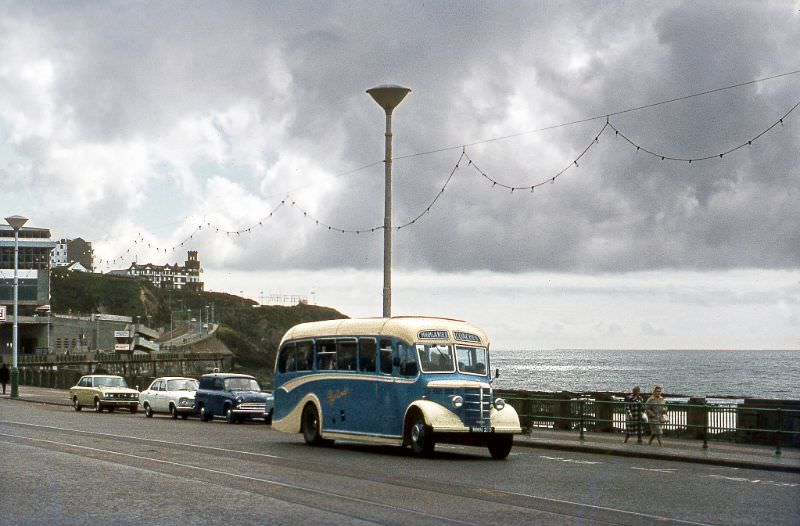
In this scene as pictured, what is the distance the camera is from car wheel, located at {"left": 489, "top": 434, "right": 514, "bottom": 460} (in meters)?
24.0

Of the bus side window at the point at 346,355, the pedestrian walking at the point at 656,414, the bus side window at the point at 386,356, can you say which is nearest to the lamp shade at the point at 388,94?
the bus side window at the point at 346,355

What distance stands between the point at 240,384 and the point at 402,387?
16.3 m

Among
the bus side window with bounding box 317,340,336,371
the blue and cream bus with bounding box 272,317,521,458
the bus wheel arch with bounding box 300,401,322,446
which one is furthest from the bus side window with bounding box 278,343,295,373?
the bus side window with bounding box 317,340,336,371

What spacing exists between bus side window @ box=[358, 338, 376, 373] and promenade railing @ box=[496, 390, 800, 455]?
→ 254 inches

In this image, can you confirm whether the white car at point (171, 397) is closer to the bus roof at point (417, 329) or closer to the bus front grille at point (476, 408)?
the bus roof at point (417, 329)

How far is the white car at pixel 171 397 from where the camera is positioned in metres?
41.8

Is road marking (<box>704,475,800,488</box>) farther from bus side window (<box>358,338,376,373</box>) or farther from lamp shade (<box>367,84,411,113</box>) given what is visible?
lamp shade (<box>367,84,411,113</box>)

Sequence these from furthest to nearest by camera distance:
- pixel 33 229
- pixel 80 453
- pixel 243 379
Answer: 1. pixel 33 229
2. pixel 243 379
3. pixel 80 453

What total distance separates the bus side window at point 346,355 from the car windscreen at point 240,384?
13465 mm

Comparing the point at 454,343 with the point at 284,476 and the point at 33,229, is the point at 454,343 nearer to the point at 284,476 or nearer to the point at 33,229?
the point at 284,476

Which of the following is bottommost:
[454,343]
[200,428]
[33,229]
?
[200,428]

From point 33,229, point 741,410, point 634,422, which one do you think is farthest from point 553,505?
point 33,229

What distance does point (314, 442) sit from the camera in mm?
27469

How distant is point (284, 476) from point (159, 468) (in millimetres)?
2438
